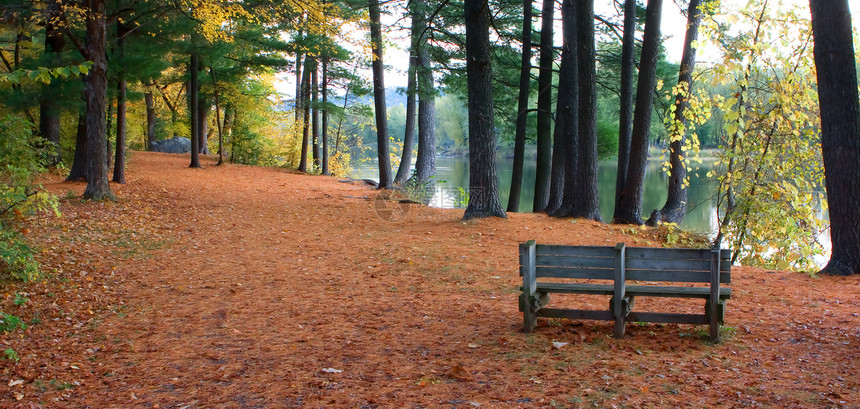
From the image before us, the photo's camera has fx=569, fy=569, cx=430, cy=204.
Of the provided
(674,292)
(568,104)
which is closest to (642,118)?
(568,104)

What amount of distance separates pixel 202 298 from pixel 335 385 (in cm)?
300

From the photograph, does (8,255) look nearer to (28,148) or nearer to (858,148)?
(28,148)

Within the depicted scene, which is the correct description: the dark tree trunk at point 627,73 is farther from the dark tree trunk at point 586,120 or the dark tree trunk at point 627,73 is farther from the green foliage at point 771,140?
the green foliage at point 771,140

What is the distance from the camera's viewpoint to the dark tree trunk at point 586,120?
11.4 meters

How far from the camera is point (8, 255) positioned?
5484 millimetres

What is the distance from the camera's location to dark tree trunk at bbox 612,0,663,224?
37.9 feet

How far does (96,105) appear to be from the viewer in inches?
439

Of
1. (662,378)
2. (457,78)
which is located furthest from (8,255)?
(457,78)

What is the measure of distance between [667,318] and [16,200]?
19.5 ft

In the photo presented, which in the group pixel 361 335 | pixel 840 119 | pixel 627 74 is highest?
pixel 627 74

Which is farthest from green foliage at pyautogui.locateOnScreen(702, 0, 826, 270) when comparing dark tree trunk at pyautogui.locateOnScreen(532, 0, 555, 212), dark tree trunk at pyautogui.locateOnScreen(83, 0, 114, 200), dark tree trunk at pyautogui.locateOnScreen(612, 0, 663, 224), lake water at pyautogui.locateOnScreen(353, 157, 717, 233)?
dark tree trunk at pyautogui.locateOnScreen(83, 0, 114, 200)

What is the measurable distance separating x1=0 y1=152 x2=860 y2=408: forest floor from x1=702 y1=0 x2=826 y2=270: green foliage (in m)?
1.12

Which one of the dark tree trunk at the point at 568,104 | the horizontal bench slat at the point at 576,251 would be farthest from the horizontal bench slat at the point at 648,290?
the dark tree trunk at the point at 568,104

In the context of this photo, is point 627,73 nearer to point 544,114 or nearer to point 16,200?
point 544,114
